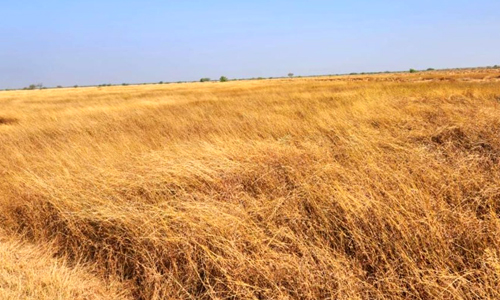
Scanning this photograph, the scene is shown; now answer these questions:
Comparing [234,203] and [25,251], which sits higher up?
[234,203]

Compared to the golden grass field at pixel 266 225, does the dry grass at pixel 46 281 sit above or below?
below

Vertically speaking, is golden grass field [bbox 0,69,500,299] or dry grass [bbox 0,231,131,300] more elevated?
golden grass field [bbox 0,69,500,299]

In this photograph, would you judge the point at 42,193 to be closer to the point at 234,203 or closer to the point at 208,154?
the point at 208,154

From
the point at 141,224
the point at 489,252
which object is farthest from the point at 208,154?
the point at 489,252

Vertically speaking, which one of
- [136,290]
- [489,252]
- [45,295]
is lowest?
[136,290]

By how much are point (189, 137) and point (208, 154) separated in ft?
7.42

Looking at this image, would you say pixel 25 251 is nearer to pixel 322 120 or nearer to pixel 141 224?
pixel 141 224

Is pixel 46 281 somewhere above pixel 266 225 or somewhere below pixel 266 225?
below

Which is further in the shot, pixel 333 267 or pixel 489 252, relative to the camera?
pixel 333 267

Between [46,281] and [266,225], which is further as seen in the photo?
[266,225]

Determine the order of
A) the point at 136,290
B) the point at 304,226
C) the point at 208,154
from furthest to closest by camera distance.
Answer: the point at 208,154
the point at 304,226
the point at 136,290

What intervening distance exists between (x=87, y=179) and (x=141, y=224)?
1669 millimetres

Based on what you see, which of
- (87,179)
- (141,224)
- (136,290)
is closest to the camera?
(136,290)

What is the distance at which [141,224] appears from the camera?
2.71 metres
